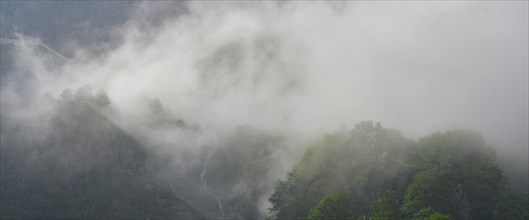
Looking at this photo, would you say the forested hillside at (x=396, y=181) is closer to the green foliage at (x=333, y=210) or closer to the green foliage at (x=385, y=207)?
the green foliage at (x=333, y=210)

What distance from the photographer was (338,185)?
440ft

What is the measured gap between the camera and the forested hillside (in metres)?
112

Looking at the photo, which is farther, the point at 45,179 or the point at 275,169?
the point at 275,169

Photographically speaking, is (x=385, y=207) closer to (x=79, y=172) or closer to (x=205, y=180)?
(x=205, y=180)

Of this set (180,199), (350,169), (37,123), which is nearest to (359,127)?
(350,169)

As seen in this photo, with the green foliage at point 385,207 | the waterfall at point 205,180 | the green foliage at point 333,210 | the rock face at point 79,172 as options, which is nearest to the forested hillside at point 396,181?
the green foliage at point 333,210

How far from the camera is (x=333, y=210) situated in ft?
375

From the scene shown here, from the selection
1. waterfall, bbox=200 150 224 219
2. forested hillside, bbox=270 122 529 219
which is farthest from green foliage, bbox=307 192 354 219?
waterfall, bbox=200 150 224 219

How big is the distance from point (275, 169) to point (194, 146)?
35793 millimetres

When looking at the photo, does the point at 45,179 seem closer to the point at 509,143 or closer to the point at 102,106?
the point at 102,106

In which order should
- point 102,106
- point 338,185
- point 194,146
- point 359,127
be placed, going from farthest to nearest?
point 194,146 → point 102,106 → point 359,127 → point 338,185

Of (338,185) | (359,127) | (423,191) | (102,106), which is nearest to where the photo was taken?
(423,191)

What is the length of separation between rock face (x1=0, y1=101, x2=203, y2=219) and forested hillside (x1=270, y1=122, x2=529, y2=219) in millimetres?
35683

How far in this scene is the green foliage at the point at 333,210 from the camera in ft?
374
